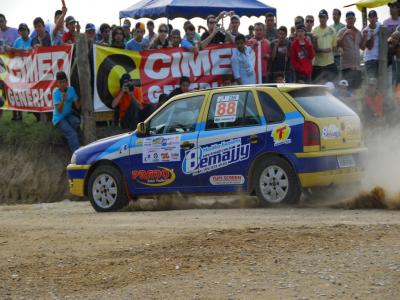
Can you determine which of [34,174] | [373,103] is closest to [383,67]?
[373,103]

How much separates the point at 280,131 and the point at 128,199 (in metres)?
2.78

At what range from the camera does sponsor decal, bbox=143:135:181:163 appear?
13148mm

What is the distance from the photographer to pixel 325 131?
482 inches

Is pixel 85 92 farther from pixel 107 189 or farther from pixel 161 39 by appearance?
pixel 107 189

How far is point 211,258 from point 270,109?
4617 millimetres

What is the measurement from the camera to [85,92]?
Result: 57.4 ft

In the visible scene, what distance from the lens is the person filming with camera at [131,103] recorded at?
56.9 feet

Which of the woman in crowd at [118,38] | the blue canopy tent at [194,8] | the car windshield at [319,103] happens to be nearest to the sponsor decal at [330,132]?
the car windshield at [319,103]

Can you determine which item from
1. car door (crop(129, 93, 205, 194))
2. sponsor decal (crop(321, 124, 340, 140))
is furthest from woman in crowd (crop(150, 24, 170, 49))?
sponsor decal (crop(321, 124, 340, 140))

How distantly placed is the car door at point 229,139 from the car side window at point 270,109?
8 centimetres

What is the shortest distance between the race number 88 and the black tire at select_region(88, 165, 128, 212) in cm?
190

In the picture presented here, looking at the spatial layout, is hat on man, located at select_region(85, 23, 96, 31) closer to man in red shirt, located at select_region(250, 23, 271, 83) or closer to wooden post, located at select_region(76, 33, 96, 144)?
wooden post, located at select_region(76, 33, 96, 144)

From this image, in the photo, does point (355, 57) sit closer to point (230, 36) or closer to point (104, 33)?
point (230, 36)

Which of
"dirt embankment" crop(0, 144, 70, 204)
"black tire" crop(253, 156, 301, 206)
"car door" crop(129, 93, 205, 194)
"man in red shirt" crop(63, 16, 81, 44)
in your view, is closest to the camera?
"black tire" crop(253, 156, 301, 206)
